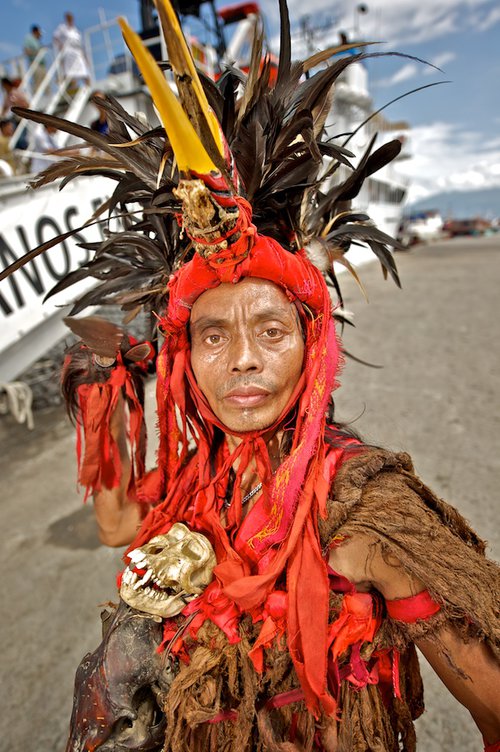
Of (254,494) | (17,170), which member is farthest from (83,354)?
(17,170)

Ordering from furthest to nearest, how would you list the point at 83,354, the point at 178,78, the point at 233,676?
the point at 83,354, the point at 233,676, the point at 178,78

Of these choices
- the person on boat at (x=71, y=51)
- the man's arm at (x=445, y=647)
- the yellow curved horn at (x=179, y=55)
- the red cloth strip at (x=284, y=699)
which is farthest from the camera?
the person on boat at (x=71, y=51)

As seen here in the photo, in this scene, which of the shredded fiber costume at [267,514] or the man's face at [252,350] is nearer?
the shredded fiber costume at [267,514]

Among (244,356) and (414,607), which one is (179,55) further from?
(414,607)

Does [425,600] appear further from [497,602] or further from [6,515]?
[6,515]

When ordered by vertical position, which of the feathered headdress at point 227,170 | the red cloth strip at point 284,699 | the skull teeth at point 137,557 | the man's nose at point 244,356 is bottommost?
the red cloth strip at point 284,699

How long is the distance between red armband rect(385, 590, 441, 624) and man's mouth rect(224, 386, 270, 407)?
589 mm

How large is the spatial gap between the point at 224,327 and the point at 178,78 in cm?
62

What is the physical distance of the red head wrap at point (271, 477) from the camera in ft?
3.83

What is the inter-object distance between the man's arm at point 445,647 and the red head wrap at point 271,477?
10cm

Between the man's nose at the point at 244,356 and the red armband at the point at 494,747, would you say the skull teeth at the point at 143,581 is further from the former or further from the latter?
the red armband at the point at 494,747

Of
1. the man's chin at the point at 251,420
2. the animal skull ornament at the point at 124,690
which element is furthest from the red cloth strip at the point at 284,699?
the man's chin at the point at 251,420

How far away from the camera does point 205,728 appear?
134 centimetres

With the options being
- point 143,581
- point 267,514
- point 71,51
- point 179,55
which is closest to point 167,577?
point 143,581
